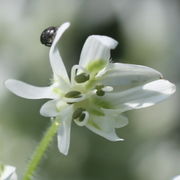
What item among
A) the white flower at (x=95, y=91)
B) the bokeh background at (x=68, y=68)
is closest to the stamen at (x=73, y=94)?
the white flower at (x=95, y=91)

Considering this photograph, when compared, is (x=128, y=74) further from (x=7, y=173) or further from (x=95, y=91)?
(x=7, y=173)

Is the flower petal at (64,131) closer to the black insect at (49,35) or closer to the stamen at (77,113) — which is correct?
the stamen at (77,113)

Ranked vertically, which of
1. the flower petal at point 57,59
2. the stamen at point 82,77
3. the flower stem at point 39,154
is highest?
the flower petal at point 57,59

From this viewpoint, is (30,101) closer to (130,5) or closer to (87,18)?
(87,18)

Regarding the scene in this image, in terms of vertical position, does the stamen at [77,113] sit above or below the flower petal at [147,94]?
below

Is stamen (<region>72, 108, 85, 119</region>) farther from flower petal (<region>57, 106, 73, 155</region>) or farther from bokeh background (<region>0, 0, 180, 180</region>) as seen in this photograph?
bokeh background (<region>0, 0, 180, 180</region>)
